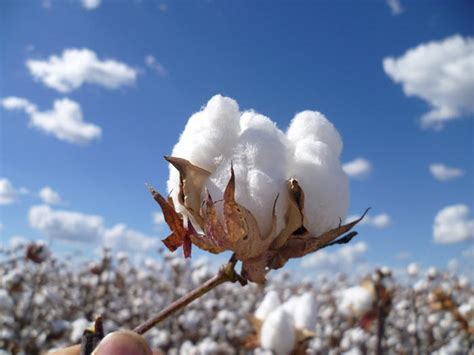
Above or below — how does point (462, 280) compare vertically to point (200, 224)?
above

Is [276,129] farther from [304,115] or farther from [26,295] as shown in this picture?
[26,295]

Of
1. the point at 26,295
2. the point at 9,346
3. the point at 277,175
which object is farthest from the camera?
the point at 26,295

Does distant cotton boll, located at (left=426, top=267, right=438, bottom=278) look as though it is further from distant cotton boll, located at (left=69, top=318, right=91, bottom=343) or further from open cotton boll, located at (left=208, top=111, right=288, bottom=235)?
open cotton boll, located at (left=208, top=111, right=288, bottom=235)

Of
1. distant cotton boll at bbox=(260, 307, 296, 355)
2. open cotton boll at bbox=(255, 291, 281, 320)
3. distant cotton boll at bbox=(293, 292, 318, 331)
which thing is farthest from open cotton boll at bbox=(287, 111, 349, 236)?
open cotton boll at bbox=(255, 291, 281, 320)

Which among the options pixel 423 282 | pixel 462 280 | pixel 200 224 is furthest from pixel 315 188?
pixel 462 280

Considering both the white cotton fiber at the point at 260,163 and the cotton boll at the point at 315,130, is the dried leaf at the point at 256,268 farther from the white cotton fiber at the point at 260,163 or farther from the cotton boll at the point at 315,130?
the cotton boll at the point at 315,130

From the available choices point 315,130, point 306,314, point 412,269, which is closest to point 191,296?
point 315,130

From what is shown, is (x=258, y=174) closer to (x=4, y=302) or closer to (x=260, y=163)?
(x=260, y=163)
